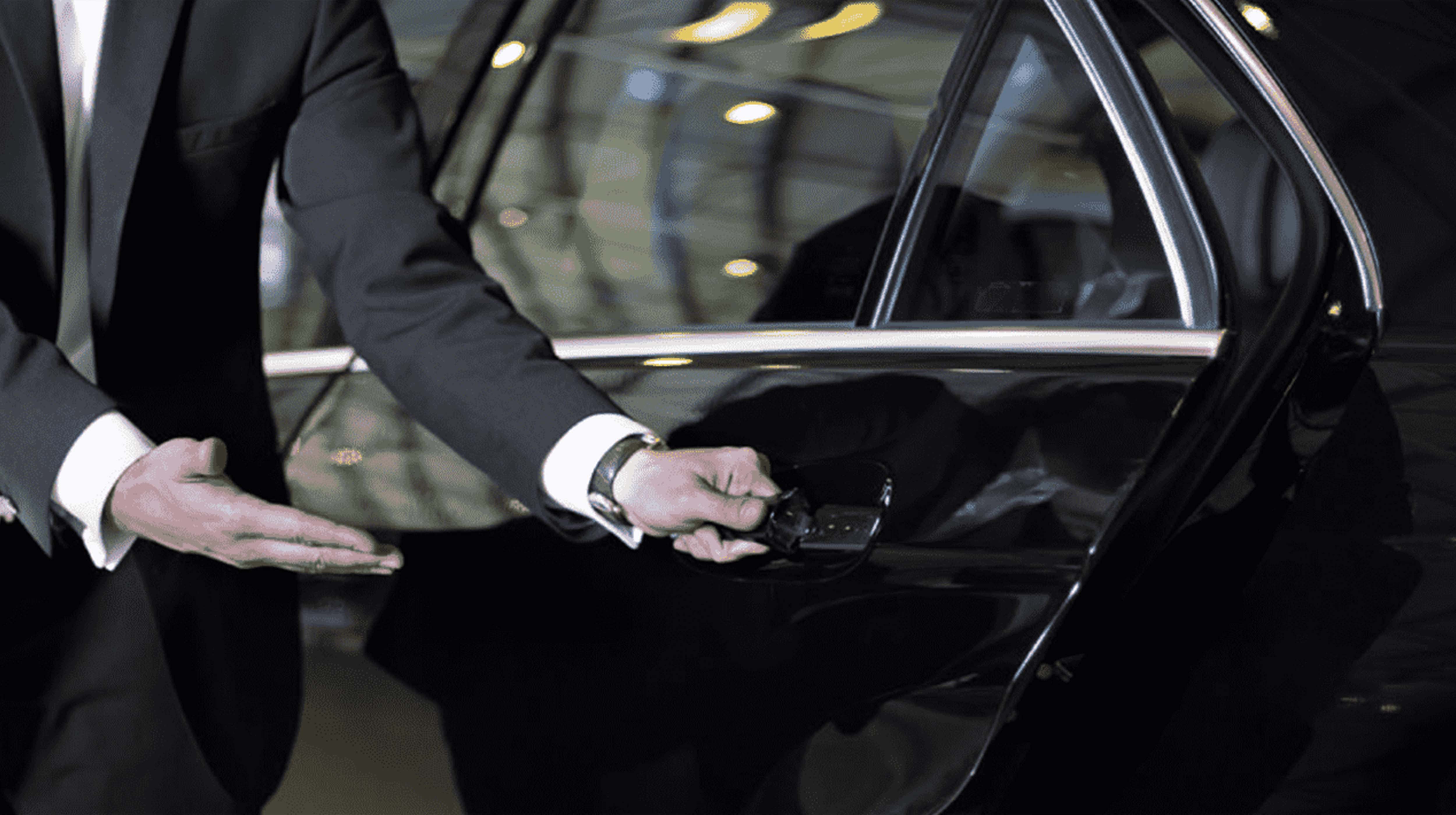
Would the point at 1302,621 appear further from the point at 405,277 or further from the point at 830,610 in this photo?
the point at 405,277

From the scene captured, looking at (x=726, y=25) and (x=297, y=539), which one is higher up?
(x=726, y=25)

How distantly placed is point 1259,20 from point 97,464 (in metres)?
0.98

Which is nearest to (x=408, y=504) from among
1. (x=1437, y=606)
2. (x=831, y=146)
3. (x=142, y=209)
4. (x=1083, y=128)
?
(x=142, y=209)

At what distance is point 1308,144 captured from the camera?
94 cm

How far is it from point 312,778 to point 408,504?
0.96 ft

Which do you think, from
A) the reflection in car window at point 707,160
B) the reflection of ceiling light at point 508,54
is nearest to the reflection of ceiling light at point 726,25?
the reflection in car window at point 707,160

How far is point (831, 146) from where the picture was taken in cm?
107

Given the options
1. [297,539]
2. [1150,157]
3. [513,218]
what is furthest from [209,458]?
[1150,157]

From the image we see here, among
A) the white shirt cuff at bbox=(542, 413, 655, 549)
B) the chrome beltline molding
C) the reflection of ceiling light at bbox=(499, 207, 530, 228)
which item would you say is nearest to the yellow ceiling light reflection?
the reflection of ceiling light at bbox=(499, 207, 530, 228)

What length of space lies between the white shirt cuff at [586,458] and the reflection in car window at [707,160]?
0.35 feet

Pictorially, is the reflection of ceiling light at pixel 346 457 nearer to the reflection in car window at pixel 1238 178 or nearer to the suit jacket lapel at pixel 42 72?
the suit jacket lapel at pixel 42 72

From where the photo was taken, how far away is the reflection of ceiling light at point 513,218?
119cm

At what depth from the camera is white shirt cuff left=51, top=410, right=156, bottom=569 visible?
1.07 metres

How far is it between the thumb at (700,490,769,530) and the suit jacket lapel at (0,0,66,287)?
0.61 meters
